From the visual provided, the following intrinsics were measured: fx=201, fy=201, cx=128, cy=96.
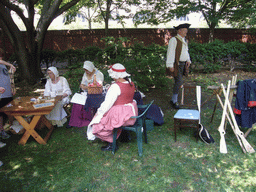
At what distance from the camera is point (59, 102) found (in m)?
4.69

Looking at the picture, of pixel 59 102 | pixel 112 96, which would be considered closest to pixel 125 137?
pixel 112 96

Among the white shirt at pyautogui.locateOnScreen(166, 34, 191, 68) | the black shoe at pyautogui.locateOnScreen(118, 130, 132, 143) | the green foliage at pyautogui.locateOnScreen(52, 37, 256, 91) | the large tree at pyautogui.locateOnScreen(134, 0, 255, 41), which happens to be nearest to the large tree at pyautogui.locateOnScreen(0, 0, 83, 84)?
the green foliage at pyautogui.locateOnScreen(52, 37, 256, 91)

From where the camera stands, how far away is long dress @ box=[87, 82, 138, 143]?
10.9ft

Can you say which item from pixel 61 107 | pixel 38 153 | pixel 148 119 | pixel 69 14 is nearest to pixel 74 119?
pixel 61 107

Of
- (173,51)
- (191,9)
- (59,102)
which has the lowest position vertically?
(59,102)

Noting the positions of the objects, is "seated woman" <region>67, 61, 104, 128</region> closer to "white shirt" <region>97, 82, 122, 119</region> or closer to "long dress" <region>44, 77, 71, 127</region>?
"long dress" <region>44, 77, 71, 127</region>

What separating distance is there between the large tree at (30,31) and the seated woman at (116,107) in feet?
16.9

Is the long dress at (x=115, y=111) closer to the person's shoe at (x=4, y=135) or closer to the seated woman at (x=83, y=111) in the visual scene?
the seated woman at (x=83, y=111)

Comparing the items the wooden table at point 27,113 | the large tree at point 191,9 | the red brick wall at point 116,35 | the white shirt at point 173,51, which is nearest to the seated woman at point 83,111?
the wooden table at point 27,113

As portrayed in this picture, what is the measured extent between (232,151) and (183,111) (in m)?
1.10

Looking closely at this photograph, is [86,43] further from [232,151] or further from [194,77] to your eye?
[232,151]

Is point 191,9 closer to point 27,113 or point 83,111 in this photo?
point 83,111

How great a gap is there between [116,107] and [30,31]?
6198mm

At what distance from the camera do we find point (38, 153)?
3.71m
